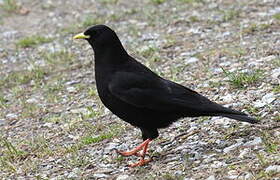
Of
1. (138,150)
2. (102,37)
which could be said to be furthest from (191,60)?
(138,150)

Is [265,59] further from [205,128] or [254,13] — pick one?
[254,13]

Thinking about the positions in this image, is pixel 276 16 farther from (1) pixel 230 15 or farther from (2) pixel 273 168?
(2) pixel 273 168

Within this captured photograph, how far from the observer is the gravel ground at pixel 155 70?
23.5ft

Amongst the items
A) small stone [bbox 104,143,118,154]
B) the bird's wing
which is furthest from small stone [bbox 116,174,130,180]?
small stone [bbox 104,143,118,154]

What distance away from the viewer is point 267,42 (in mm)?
11312

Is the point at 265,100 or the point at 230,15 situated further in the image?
the point at 230,15

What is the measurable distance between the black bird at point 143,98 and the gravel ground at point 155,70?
0.38 metres

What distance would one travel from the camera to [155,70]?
37.4 ft

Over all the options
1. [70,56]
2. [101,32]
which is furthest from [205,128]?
[70,56]

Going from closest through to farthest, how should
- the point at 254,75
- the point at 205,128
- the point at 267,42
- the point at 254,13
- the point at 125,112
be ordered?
the point at 125,112 < the point at 205,128 < the point at 254,75 < the point at 267,42 < the point at 254,13

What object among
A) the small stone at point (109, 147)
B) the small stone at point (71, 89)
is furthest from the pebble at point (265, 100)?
the small stone at point (71, 89)

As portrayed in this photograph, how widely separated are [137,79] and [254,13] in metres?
6.77

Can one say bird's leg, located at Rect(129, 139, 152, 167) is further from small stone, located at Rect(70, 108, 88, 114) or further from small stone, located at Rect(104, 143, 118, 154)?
small stone, located at Rect(70, 108, 88, 114)

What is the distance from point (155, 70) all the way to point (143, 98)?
4177 mm
